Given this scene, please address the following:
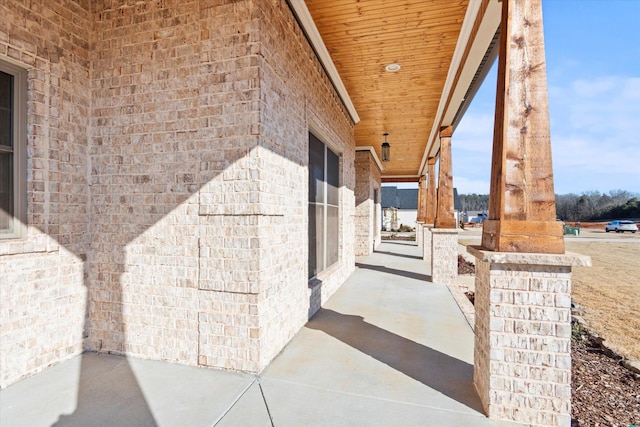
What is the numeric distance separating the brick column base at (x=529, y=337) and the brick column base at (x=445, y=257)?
432 centimetres

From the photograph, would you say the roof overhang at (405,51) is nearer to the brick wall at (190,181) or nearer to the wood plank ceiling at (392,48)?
the wood plank ceiling at (392,48)

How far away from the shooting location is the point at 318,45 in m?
3.97

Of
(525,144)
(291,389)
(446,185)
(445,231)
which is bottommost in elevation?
(291,389)

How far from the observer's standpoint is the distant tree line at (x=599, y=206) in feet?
137

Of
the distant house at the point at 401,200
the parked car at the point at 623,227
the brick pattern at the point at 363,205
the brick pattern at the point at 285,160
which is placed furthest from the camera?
the distant house at the point at 401,200

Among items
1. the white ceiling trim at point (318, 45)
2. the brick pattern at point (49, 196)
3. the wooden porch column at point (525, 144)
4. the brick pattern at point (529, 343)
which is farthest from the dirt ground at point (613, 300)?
the brick pattern at point (49, 196)

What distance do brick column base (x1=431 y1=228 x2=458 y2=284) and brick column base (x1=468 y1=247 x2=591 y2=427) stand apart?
432 centimetres

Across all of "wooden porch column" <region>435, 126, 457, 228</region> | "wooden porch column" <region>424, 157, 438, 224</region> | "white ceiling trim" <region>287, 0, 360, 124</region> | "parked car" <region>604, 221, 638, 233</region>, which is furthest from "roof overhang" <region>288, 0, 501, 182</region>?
"parked car" <region>604, 221, 638, 233</region>

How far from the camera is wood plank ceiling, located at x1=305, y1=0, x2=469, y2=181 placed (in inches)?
A: 128

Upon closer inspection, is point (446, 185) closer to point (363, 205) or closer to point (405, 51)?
point (405, 51)

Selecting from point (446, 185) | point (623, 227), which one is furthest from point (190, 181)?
point (623, 227)

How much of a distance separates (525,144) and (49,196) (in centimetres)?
376

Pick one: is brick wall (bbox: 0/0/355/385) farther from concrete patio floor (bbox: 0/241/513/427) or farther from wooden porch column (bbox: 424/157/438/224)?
wooden porch column (bbox: 424/157/438/224)

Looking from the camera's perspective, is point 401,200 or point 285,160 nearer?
point 285,160
